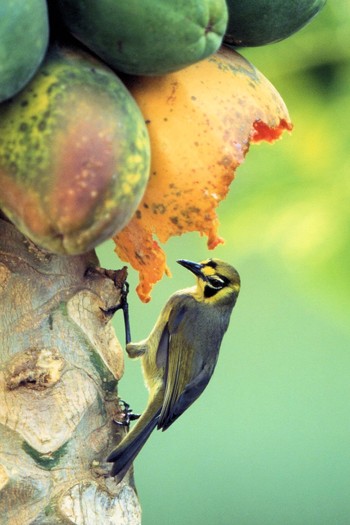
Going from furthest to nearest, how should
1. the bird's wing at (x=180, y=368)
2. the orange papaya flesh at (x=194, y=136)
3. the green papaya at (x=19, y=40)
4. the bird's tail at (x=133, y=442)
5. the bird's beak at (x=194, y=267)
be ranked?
1. the bird's beak at (x=194, y=267)
2. the bird's wing at (x=180, y=368)
3. the bird's tail at (x=133, y=442)
4. the orange papaya flesh at (x=194, y=136)
5. the green papaya at (x=19, y=40)

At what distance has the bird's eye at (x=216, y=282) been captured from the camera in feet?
9.79

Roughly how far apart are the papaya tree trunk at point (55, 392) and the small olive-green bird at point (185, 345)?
98cm

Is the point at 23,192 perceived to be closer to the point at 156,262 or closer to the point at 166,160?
the point at 166,160

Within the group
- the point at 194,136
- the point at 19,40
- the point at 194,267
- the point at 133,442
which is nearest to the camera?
the point at 19,40

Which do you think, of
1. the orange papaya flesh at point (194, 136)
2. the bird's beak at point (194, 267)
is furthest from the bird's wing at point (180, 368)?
the orange papaya flesh at point (194, 136)

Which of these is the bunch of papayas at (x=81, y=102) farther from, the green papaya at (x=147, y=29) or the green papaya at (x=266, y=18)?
the green papaya at (x=266, y=18)

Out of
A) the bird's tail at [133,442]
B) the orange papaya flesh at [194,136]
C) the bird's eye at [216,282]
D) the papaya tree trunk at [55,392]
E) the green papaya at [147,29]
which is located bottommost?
the bird's eye at [216,282]

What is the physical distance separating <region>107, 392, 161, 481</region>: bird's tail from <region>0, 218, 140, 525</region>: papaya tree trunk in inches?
0.6

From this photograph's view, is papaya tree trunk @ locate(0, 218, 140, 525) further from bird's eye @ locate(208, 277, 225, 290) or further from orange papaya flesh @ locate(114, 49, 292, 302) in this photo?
bird's eye @ locate(208, 277, 225, 290)

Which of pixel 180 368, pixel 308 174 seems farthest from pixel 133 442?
pixel 180 368

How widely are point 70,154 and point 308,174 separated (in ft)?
2.29

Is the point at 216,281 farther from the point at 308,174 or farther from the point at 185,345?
the point at 308,174

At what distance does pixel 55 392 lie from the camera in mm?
1097

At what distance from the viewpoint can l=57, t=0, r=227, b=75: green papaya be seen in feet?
2.81
